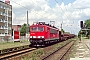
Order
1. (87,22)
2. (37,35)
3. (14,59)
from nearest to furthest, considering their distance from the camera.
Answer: (14,59) → (37,35) → (87,22)

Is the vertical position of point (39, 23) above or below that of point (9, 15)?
below

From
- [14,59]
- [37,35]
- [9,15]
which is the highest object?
[9,15]

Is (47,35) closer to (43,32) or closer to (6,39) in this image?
(43,32)

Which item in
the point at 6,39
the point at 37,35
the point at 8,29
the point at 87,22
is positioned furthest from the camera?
the point at 87,22

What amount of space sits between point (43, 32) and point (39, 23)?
6.24 ft

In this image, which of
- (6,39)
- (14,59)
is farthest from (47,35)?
(6,39)

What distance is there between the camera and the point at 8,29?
287 feet

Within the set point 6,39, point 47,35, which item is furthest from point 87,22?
point 47,35

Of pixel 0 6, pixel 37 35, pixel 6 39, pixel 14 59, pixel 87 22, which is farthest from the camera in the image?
pixel 87 22

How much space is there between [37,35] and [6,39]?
22.0 m

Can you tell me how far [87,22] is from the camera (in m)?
140

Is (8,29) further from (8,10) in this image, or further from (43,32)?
(43,32)

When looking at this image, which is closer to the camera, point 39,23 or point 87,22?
point 39,23

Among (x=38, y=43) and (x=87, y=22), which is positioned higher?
(x=87, y=22)
